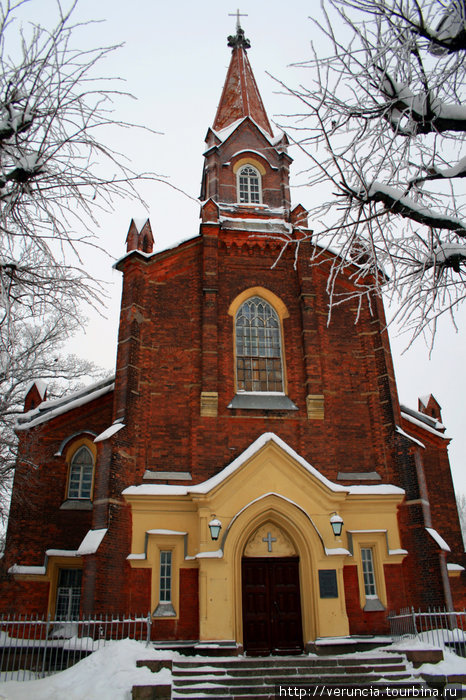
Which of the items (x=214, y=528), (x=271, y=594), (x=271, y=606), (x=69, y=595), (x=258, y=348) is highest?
(x=258, y=348)

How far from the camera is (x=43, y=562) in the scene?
1570 cm

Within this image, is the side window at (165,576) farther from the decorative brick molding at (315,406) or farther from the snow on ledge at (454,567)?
the snow on ledge at (454,567)

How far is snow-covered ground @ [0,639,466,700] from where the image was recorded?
1016 cm

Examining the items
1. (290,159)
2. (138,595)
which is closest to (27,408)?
(138,595)

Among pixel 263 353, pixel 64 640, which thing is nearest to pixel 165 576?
pixel 64 640

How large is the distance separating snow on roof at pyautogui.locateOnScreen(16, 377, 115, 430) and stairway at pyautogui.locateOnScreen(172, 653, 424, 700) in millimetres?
→ 8054

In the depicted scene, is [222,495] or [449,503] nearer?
[222,495]

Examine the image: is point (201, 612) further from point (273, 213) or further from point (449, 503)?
point (273, 213)

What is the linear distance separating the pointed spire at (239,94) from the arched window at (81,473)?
13.6 m

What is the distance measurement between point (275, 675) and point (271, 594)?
9.46 feet

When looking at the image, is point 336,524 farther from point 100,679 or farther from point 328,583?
point 100,679

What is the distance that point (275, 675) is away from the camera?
38.0 ft

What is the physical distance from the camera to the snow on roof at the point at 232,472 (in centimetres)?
1465

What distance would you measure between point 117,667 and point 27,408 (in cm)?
1020
